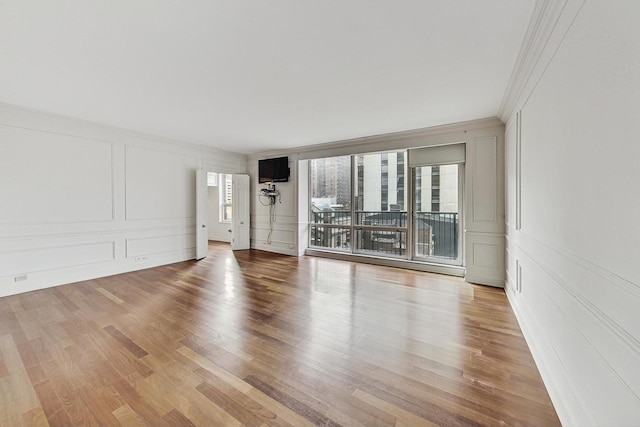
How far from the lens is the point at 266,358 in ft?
7.30

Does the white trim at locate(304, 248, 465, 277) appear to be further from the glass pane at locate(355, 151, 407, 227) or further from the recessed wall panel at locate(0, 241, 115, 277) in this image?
the recessed wall panel at locate(0, 241, 115, 277)

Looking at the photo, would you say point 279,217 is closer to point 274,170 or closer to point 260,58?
point 274,170

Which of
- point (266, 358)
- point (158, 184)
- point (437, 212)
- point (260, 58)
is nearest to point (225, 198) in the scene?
point (158, 184)

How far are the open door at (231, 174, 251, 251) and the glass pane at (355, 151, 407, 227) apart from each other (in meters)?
3.20

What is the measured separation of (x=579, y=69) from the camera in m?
1.41

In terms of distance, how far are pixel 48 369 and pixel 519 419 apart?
3413 millimetres

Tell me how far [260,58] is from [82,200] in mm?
4136

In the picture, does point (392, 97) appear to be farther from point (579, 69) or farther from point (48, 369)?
point (48, 369)

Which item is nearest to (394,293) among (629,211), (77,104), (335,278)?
(335,278)

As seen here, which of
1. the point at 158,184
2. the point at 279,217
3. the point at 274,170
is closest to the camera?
the point at 158,184

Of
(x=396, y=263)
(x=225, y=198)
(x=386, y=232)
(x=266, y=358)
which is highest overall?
(x=225, y=198)

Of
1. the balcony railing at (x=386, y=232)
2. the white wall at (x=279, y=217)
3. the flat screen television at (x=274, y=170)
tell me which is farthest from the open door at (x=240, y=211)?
the balcony railing at (x=386, y=232)

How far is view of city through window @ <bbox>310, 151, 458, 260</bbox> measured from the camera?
4988mm

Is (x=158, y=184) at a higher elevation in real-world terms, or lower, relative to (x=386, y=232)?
higher
